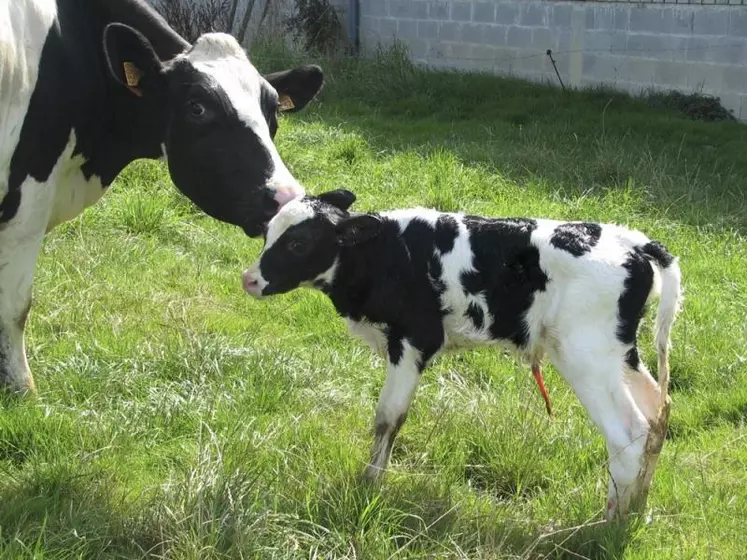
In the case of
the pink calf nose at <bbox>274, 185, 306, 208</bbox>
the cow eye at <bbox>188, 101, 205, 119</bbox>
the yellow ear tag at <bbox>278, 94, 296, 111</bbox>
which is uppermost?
the cow eye at <bbox>188, 101, 205, 119</bbox>

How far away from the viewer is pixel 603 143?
962 cm

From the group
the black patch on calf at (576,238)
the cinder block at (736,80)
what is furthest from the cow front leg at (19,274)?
the cinder block at (736,80)

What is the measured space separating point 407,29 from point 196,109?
10492 mm

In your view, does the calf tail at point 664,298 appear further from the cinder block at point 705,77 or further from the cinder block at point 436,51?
the cinder block at point 436,51

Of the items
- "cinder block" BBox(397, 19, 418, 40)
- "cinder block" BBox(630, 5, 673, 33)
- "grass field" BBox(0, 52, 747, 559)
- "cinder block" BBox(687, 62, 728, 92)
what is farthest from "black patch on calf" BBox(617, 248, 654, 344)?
"cinder block" BBox(397, 19, 418, 40)

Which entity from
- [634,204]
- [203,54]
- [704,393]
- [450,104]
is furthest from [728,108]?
[203,54]

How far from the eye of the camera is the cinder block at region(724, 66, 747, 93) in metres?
11.0

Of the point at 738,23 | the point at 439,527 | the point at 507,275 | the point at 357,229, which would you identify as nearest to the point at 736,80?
the point at 738,23

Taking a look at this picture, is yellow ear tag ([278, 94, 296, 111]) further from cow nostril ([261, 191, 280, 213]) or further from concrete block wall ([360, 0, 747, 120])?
concrete block wall ([360, 0, 747, 120])

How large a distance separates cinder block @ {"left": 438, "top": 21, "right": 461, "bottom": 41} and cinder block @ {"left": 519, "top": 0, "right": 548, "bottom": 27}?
3.69 feet

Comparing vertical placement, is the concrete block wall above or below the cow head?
below

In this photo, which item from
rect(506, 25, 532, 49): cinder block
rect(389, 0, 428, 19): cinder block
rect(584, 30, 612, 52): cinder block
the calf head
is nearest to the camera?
the calf head

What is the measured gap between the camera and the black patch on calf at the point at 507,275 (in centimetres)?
385

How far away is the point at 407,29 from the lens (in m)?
14.5
